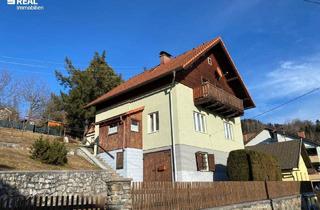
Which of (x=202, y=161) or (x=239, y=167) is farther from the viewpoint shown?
(x=202, y=161)

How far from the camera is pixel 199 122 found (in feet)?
70.6

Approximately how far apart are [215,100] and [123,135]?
7180 mm

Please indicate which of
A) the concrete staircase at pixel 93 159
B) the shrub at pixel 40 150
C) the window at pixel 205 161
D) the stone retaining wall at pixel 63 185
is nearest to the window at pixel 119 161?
the concrete staircase at pixel 93 159

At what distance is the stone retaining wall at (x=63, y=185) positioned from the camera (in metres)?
9.04

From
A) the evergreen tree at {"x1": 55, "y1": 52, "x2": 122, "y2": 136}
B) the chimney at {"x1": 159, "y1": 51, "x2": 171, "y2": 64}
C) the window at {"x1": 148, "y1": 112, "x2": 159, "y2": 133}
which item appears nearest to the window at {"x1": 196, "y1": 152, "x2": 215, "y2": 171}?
the window at {"x1": 148, "y1": 112, "x2": 159, "y2": 133}

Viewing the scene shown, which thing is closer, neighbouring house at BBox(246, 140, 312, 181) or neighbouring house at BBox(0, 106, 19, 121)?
neighbouring house at BBox(246, 140, 312, 181)

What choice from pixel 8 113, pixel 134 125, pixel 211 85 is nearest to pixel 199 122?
pixel 211 85

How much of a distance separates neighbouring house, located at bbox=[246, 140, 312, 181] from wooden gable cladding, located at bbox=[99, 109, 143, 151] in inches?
586

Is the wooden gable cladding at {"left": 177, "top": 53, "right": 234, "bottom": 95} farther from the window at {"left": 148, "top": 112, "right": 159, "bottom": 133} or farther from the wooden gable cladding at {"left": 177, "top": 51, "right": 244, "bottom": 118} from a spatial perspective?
the window at {"left": 148, "top": 112, "right": 159, "bottom": 133}

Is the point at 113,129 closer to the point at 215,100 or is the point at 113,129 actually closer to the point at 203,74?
the point at 215,100

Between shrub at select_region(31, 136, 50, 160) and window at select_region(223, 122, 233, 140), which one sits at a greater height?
window at select_region(223, 122, 233, 140)

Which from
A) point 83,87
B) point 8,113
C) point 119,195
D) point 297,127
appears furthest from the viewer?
point 297,127

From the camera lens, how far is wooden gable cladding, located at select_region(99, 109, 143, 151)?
67.1 feet

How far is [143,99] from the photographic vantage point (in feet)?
72.5
